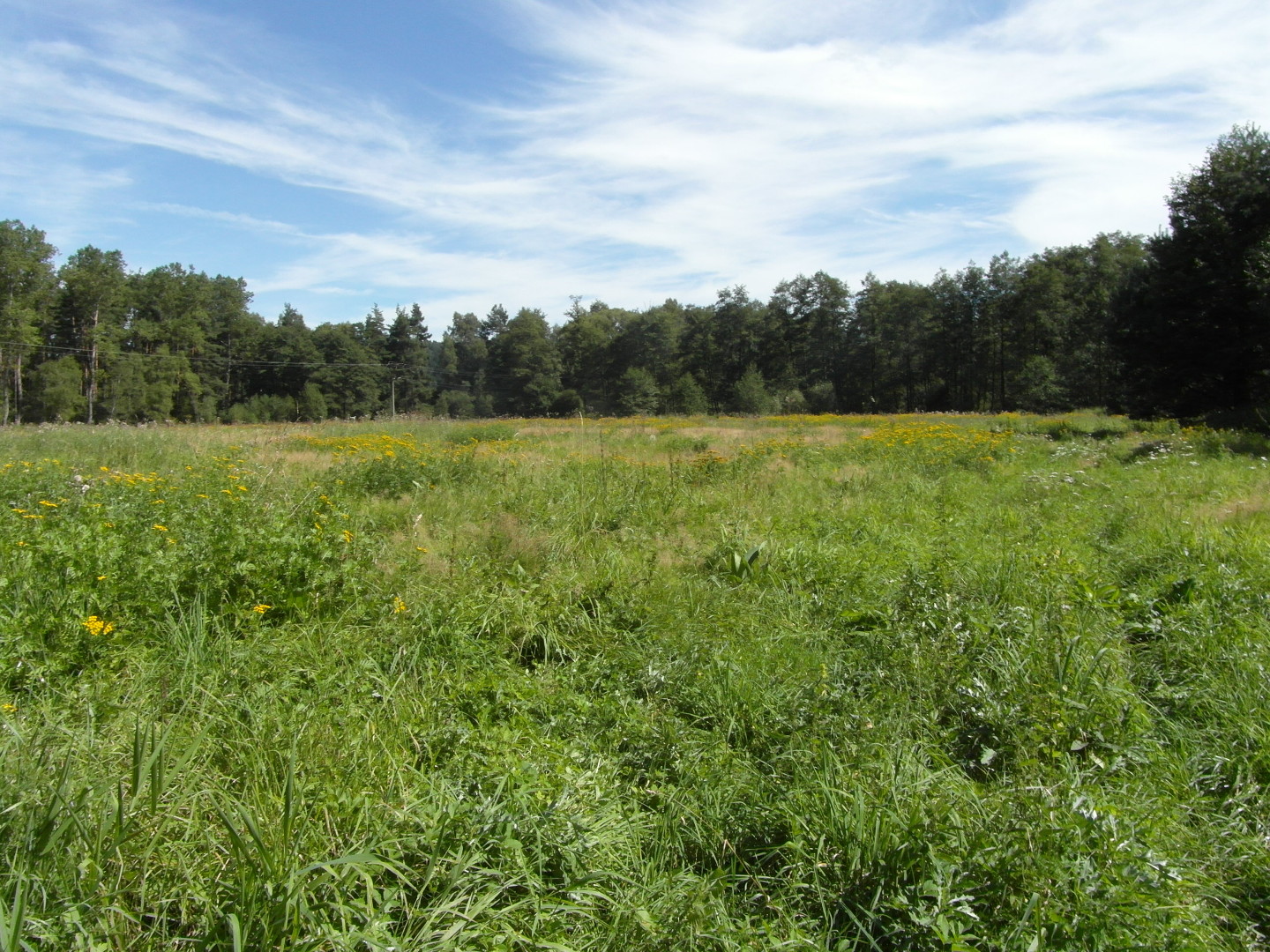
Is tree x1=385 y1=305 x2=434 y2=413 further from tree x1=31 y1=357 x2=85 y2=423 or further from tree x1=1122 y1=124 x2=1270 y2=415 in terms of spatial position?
tree x1=1122 y1=124 x2=1270 y2=415

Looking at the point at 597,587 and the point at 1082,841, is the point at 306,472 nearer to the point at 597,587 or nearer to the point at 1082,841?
the point at 597,587

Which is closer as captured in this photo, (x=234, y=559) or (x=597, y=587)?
(x=234, y=559)

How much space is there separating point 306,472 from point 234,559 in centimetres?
465

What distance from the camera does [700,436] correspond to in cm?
1683

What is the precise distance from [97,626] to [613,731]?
7.98ft

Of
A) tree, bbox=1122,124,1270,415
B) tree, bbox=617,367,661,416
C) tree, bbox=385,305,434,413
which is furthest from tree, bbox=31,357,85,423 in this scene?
tree, bbox=1122,124,1270,415

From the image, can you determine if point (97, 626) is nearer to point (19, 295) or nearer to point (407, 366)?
point (19, 295)

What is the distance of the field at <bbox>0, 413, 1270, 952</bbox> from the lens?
7.07 ft

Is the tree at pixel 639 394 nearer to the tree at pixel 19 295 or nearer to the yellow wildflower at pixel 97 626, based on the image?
the tree at pixel 19 295

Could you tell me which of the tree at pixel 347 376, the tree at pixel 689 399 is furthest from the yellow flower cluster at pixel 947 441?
the tree at pixel 347 376

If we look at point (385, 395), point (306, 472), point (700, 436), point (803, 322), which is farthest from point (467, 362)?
point (306, 472)

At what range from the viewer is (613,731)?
334 cm

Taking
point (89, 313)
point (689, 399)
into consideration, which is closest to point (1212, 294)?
point (689, 399)

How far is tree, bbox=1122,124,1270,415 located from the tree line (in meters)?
0.05
